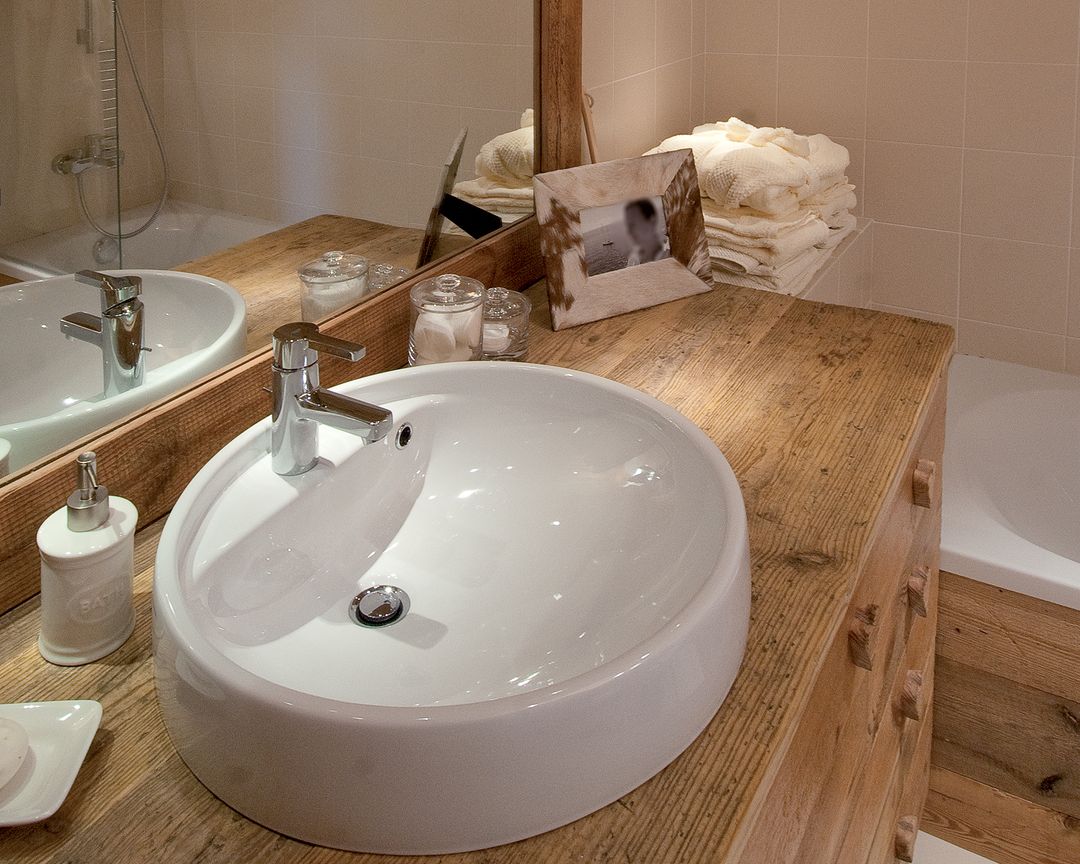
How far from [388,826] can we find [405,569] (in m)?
0.34

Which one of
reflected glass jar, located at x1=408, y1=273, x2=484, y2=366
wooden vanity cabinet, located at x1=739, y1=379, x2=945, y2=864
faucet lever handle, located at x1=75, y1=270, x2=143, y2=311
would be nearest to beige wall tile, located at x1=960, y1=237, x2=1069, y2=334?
wooden vanity cabinet, located at x1=739, y1=379, x2=945, y2=864

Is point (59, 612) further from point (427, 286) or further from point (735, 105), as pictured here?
point (735, 105)

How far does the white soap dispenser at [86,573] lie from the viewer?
2.37 feet

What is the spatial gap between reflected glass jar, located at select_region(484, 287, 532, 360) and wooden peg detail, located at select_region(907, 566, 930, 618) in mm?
588

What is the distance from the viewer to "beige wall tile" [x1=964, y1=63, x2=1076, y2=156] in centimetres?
197

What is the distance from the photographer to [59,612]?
74 centimetres

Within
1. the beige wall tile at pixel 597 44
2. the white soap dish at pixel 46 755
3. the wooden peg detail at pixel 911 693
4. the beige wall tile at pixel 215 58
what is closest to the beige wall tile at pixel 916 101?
the beige wall tile at pixel 597 44

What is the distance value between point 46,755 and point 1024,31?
6.86 feet

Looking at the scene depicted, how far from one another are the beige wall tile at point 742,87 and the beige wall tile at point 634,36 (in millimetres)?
316

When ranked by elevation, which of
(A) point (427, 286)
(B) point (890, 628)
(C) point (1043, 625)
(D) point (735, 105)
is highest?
(D) point (735, 105)

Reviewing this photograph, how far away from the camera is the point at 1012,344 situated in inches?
87.4

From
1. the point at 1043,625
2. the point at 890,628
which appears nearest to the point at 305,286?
the point at 890,628

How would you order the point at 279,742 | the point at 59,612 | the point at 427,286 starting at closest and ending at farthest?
the point at 279,742, the point at 59,612, the point at 427,286

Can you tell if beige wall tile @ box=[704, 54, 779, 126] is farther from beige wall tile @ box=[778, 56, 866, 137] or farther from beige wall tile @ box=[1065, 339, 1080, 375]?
beige wall tile @ box=[1065, 339, 1080, 375]
